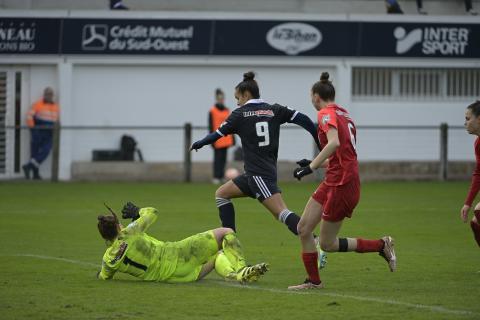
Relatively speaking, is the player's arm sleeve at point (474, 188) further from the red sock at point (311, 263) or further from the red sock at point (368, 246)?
the red sock at point (311, 263)

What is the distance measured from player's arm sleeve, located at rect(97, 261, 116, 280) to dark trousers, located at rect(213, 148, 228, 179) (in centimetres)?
Answer: 1525

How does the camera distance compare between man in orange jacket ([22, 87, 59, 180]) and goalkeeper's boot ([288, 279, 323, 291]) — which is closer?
goalkeeper's boot ([288, 279, 323, 291])

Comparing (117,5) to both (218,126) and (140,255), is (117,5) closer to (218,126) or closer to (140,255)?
(218,126)

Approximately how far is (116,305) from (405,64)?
21538mm

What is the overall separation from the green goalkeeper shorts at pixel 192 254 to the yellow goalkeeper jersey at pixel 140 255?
0.22 feet

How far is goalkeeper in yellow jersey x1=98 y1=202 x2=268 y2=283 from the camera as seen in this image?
10547mm

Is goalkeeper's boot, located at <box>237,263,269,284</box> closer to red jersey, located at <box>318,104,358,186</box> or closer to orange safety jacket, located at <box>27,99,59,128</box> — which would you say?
red jersey, located at <box>318,104,358,186</box>

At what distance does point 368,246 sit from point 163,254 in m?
2.05

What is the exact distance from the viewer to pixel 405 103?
3017 centimetres

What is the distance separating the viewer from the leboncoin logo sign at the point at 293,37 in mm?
28922

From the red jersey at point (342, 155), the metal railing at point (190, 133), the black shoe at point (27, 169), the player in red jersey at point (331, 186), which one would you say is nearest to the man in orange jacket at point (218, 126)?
the metal railing at point (190, 133)

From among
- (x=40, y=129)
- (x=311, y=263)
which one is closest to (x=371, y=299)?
(x=311, y=263)

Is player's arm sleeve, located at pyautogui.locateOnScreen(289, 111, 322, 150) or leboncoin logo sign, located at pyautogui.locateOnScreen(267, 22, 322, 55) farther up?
leboncoin logo sign, located at pyautogui.locateOnScreen(267, 22, 322, 55)

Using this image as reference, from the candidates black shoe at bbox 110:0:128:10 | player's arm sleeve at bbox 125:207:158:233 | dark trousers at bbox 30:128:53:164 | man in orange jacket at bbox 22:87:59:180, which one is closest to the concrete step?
black shoe at bbox 110:0:128:10
